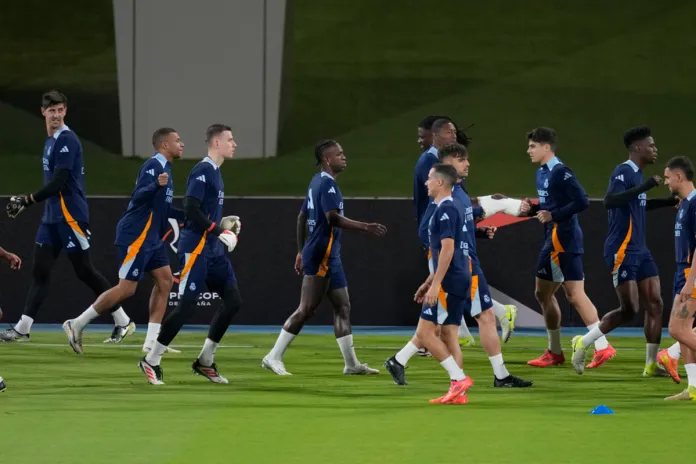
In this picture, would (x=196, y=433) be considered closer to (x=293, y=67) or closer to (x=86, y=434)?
(x=86, y=434)

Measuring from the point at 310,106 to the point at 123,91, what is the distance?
12.3 feet

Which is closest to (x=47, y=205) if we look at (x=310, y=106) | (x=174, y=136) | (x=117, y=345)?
(x=117, y=345)

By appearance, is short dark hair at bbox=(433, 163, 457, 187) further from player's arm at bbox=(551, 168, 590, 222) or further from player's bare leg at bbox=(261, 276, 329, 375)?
player's arm at bbox=(551, 168, 590, 222)

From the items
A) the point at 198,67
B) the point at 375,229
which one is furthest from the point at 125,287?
the point at 198,67

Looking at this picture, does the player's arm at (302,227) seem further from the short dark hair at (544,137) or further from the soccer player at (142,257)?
the short dark hair at (544,137)

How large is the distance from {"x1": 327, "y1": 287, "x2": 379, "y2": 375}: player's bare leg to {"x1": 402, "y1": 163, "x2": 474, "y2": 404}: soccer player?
1.69 metres

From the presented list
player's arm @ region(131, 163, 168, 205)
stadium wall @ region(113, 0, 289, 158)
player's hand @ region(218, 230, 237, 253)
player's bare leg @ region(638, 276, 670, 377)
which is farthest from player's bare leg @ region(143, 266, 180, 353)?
stadium wall @ region(113, 0, 289, 158)

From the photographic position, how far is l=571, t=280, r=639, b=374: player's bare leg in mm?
12055

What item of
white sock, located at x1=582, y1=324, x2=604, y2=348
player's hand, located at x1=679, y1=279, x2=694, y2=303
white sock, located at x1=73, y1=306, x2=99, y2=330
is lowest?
white sock, located at x1=73, y1=306, x2=99, y2=330

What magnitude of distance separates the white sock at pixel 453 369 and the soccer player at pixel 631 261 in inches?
97.2

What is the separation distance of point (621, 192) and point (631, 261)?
641mm

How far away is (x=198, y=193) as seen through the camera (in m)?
10.9

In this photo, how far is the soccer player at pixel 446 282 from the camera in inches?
388

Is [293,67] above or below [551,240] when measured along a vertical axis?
above
